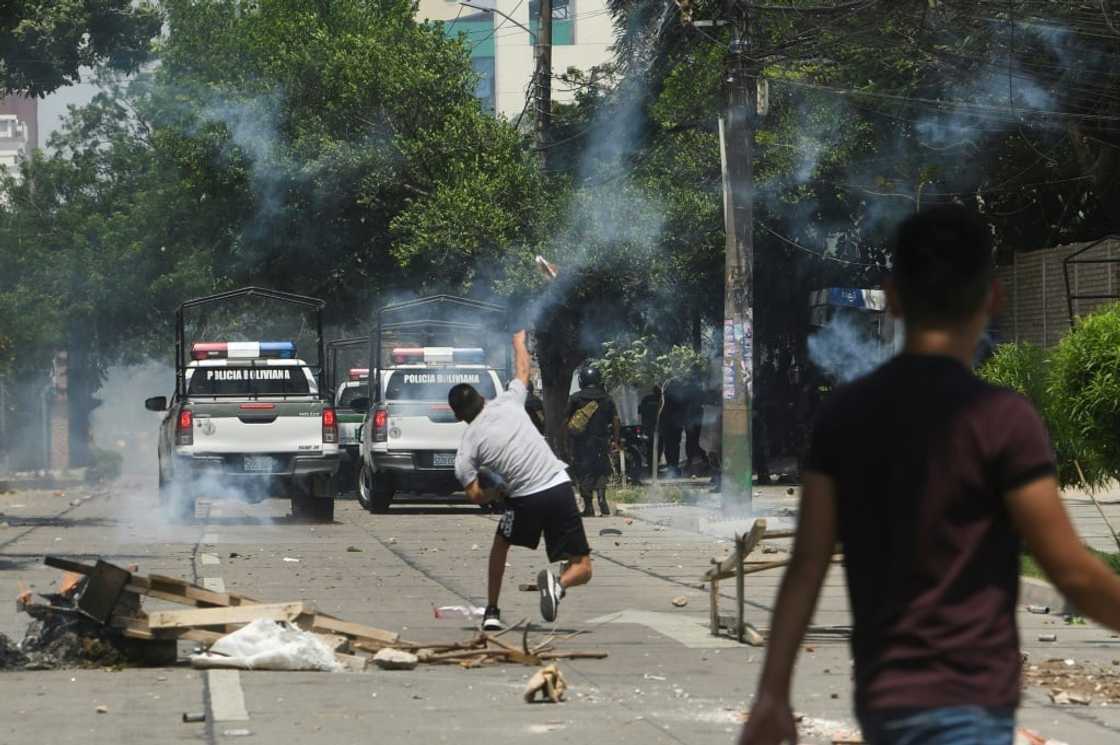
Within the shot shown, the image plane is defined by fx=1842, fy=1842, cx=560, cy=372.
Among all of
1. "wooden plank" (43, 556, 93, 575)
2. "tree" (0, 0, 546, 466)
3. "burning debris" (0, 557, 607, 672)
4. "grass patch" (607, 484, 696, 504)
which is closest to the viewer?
"wooden plank" (43, 556, 93, 575)

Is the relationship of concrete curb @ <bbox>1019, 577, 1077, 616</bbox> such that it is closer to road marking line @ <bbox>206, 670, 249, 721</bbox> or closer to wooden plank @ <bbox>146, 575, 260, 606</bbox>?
wooden plank @ <bbox>146, 575, 260, 606</bbox>

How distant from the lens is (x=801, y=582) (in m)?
3.48

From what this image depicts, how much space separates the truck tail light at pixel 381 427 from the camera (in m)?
23.2

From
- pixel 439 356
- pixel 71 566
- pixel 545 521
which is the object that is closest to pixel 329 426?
pixel 439 356

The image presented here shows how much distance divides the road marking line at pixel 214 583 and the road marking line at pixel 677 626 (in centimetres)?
316

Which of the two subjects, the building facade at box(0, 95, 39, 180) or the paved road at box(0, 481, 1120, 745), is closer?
the paved road at box(0, 481, 1120, 745)

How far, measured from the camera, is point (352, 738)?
757 centimetres

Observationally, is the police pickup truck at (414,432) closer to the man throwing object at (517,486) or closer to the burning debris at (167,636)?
the man throwing object at (517,486)

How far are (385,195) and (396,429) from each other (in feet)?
36.5

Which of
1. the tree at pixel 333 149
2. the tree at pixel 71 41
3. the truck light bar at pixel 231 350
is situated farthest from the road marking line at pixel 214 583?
the tree at pixel 71 41

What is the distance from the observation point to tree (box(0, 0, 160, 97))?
34.1m

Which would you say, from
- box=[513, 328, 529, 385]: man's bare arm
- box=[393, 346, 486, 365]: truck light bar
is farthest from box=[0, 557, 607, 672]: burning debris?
box=[393, 346, 486, 365]: truck light bar

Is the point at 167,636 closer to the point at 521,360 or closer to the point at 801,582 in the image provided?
the point at 521,360

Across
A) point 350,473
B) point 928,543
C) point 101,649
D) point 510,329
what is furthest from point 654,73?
point 928,543
